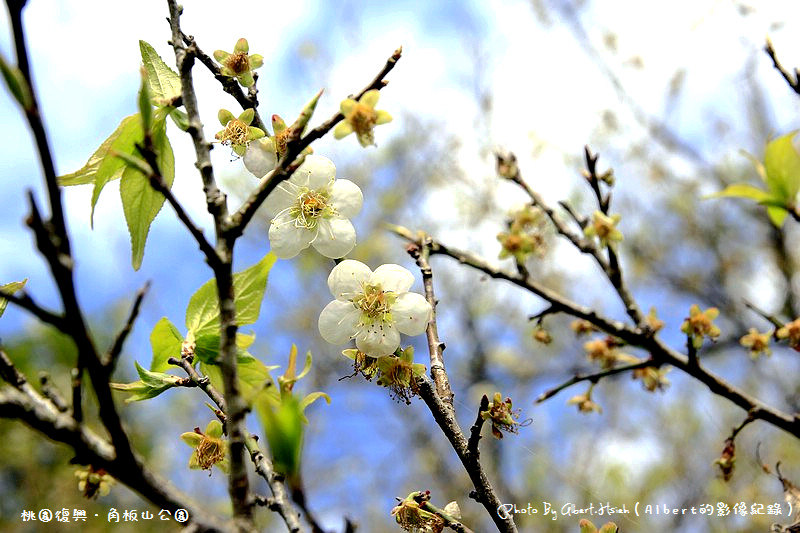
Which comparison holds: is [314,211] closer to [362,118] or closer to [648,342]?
[362,118]

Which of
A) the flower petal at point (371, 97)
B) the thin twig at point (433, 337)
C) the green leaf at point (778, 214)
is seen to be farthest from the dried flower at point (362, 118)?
the green leaf at point (778, 214)

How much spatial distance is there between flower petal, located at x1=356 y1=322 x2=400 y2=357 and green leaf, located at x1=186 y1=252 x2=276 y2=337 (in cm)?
10

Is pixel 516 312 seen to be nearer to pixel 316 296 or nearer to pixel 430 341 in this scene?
pixel 316 296

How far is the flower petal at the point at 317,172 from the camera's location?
0.62 meters

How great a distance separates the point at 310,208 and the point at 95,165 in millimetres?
Result: 183

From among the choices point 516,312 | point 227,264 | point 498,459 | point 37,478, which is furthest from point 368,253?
point 227,264

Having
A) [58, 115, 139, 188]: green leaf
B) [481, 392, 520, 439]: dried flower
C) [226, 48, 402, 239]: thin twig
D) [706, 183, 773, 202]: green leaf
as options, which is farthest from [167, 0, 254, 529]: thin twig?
[706, 183, 773, 202]: green leaf

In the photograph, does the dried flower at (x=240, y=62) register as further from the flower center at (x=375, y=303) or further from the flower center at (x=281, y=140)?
the flower center at (x=375, y=303)

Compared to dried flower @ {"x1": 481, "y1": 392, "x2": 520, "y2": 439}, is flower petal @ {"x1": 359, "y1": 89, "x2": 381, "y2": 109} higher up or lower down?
higher up

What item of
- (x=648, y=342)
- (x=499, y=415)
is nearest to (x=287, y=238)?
(x=499, y=415)

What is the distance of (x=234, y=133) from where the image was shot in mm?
578

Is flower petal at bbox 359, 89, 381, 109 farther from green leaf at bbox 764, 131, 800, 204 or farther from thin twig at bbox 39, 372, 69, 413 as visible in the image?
green leaf at bbox 764, 131, 800, 204

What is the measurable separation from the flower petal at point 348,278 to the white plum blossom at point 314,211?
0.02 m

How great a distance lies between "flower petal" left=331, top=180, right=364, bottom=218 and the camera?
622 mm
